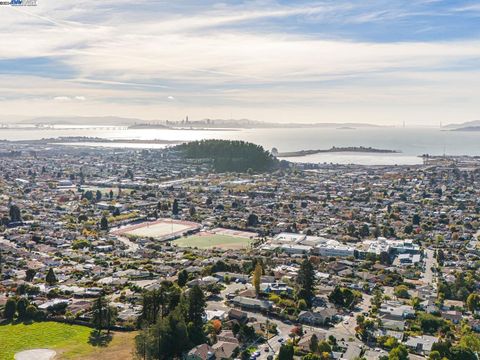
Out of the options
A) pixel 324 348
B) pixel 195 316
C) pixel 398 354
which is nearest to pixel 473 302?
pixel 398 354

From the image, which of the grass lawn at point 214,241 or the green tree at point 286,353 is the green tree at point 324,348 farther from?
the grass lawn at point 214,241

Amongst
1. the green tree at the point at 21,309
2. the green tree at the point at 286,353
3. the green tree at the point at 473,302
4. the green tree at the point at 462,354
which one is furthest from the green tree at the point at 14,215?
the green tree at the point at 462,354

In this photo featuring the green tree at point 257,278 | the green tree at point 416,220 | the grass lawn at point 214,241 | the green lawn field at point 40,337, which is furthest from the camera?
the green tree at point 416,220

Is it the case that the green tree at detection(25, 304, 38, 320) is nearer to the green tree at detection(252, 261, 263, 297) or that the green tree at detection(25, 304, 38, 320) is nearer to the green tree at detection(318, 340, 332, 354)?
the green tree at detection(252, 261, 263, 297)

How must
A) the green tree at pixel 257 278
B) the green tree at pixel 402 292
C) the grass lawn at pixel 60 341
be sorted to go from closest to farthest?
the grass lawn at pixel 60 341 → the green tree at pixel 257 278 → the green tree at pixel 402 292

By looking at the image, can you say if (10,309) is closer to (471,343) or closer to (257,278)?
(257,278)

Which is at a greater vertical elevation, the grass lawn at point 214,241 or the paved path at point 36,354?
the grass lawn at point 214,241

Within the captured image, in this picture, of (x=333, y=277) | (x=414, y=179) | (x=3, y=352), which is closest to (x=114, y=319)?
(x=3, y=352)

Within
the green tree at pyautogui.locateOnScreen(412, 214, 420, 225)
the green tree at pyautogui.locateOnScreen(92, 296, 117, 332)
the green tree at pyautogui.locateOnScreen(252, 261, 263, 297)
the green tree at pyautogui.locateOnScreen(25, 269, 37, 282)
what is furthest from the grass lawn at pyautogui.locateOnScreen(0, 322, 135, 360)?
the green tree at pyautogui.locateOnScreen(412, 214, 420, 225)
